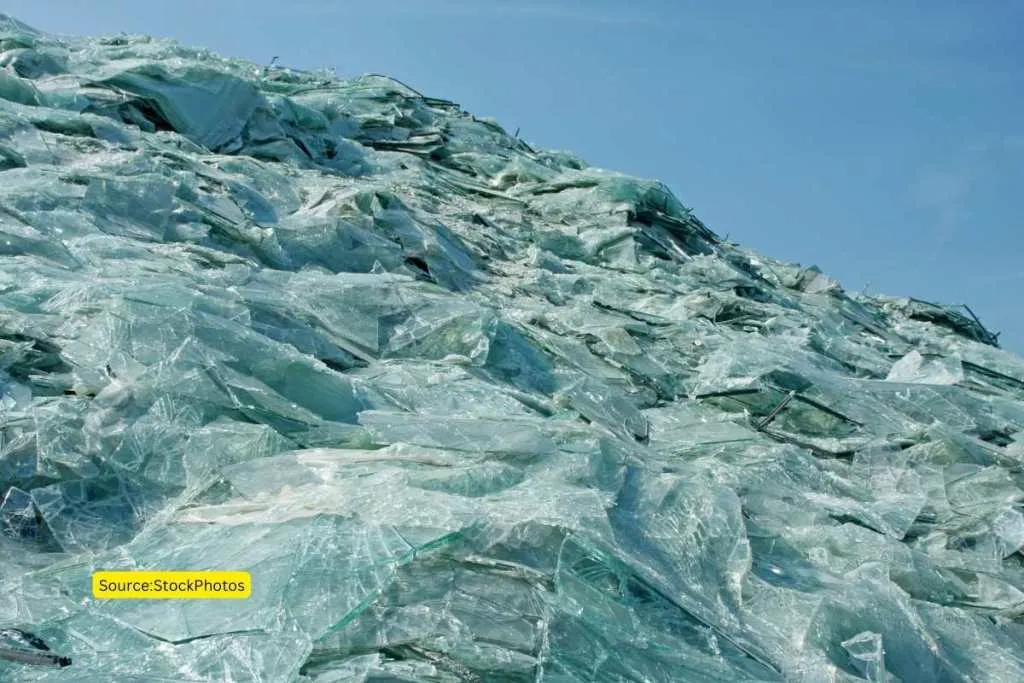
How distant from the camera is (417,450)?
3176 mm

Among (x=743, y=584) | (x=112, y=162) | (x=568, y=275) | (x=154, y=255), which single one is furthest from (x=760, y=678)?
(x=568, y=275)

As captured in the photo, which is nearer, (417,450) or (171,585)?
(171,585)

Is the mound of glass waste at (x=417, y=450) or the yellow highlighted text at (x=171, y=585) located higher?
the mound of glass waste at (x=417, y=450)

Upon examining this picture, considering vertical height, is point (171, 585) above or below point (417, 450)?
below

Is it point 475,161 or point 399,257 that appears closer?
point 399,257

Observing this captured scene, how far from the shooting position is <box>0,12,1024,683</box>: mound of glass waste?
7.87ft

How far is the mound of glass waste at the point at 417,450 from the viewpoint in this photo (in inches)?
94.4

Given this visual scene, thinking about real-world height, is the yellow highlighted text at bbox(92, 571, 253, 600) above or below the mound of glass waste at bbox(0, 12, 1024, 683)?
below

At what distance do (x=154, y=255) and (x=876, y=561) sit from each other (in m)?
3.16

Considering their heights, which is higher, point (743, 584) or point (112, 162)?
point (112, 162)

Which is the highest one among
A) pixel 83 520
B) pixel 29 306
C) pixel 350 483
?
pixel 29 306

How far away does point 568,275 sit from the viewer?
24.4ft

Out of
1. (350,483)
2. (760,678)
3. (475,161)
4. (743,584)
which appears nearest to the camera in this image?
(760,678)

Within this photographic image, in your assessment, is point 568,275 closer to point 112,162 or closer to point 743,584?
point 112,162
